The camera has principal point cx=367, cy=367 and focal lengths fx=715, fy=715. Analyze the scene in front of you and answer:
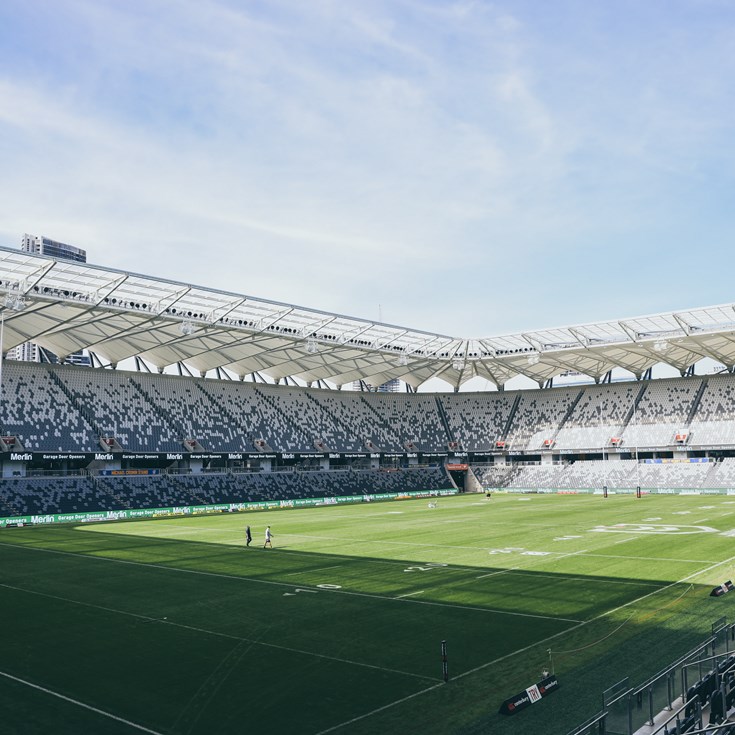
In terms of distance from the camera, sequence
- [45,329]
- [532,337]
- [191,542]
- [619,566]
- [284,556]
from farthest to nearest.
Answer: [532,337]
[45,329]
[191,542]
[284,556]
[619,566]

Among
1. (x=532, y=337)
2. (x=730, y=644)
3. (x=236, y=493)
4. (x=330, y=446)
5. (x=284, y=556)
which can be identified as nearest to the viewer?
(x=730, y=644)

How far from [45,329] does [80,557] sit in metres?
28.2

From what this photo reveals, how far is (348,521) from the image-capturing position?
5247 cm

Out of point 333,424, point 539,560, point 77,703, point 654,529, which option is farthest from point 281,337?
point 77,703

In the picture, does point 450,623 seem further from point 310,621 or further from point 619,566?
point 619,566

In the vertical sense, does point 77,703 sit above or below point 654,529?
above

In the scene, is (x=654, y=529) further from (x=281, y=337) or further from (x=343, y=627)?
(x=281, y=337)

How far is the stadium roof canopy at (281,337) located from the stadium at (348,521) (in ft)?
1.20

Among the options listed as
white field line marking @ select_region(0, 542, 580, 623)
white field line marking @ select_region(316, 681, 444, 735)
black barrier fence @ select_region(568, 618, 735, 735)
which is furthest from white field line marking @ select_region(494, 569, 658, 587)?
white field line marking @ select_region(316, 681, 444, 735)

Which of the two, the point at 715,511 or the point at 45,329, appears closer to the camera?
the point at 715,511

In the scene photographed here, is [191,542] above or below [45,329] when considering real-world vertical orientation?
below

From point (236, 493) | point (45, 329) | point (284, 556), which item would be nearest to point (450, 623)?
point (284, 556)

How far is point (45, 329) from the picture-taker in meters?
57.9

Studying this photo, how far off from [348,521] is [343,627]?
32.3m
